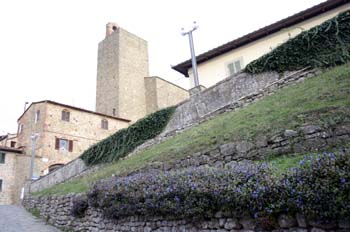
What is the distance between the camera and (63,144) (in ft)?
92.6

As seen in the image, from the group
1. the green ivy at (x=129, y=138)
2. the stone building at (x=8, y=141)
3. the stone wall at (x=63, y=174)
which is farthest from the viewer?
the stone building at (x=8, y=141)

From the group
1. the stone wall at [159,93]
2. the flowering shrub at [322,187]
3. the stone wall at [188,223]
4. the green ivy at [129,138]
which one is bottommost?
the stone wall at [188,223]

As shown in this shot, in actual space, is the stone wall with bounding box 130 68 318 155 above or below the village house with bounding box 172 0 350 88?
below

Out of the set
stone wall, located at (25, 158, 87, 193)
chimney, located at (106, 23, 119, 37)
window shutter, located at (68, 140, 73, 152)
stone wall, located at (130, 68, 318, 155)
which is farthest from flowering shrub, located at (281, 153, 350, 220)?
chimney, located at (106, 23, 119, 37)

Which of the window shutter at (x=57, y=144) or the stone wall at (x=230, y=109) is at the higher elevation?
the window shutter at (x=57, y=144)

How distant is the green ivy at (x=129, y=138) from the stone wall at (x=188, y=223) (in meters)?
4.47

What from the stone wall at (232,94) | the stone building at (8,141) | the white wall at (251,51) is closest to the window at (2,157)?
the stone building at (8,141)

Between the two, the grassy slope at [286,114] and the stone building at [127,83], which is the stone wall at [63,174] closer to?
the grassy slope at [286,114]

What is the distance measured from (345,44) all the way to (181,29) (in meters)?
7.87

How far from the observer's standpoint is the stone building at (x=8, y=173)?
24.9 meters

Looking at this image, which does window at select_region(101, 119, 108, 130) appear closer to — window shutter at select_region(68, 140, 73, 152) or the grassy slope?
window shutter at select_region(68, 140, 73, 152)

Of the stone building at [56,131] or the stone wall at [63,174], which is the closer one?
the stone wall at [63,174]

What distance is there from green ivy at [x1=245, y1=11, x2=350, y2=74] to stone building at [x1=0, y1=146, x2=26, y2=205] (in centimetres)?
2446

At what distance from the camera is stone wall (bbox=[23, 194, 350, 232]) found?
339 cm
